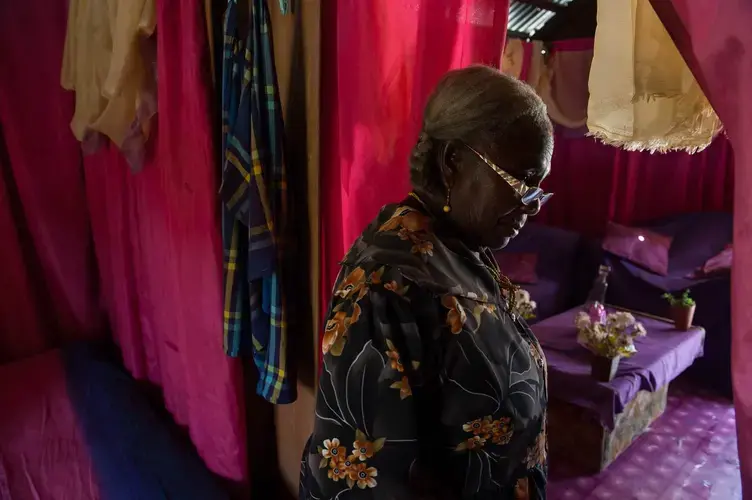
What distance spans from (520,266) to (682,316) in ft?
3.69

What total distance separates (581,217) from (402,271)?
3.84 metres

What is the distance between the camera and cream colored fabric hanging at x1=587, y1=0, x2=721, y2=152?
0.78 meters

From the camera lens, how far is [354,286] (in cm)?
71

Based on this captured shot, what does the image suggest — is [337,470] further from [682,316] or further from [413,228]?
[682,316]

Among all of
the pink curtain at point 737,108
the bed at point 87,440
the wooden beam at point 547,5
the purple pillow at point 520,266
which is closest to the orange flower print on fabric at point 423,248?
the pink curtain at point 737,108

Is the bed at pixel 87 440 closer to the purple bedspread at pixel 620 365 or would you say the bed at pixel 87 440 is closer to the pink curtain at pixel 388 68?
the pink curtain at pixel 388 68

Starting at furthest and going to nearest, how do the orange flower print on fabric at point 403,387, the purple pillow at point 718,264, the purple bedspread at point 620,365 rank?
the purple pillow at point 718,264 → the purple bedspread at point 620,365 → the orange flower print on fabric at point 403,387

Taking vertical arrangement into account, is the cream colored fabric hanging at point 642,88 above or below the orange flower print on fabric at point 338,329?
above

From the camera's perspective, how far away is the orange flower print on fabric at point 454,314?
704 mm

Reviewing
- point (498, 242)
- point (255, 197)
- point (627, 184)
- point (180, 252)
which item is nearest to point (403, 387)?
point (498, 242)

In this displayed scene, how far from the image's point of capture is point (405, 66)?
3.27 feet

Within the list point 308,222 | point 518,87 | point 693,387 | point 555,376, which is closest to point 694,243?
point 693,387

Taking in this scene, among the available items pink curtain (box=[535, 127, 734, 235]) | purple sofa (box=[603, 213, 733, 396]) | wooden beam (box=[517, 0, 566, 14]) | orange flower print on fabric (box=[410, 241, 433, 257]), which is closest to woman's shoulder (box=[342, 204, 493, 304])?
orange flower print on fabric (box=[410, 241, 433, 257])

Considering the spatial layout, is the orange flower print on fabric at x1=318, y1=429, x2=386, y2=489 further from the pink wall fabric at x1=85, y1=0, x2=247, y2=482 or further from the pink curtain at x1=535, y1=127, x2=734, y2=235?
the pink curtain at x1=535, y1=127, x2=734, y2=235
